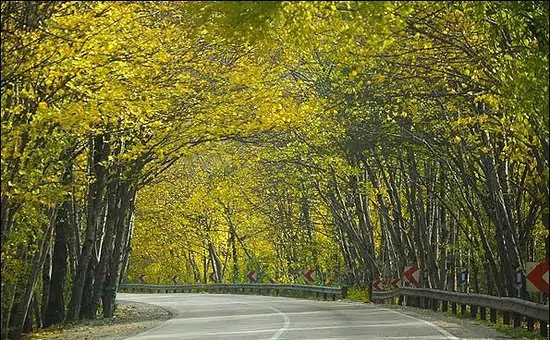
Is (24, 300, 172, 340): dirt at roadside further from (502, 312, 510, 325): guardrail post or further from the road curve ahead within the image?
(502, 312, 510, 325): guardrail post

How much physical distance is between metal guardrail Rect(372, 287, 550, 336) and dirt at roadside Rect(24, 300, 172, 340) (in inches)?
328

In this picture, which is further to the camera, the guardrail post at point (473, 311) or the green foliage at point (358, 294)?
the green foliage at point (358, 294)

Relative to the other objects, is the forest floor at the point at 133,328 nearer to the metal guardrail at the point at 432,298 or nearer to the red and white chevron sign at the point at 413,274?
the metal guardrail at the point at 432,298

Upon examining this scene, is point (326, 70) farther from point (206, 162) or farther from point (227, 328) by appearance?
point (206, 162)

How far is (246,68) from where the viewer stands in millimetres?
24109

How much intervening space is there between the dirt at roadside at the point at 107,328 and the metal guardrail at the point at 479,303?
8.32 metres

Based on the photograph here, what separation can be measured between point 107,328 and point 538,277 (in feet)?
42.0

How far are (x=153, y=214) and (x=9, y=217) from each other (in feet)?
94.1

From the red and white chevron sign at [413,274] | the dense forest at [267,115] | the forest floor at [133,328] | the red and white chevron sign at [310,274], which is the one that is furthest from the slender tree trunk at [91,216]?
the red and white chevron sign at [310,274]

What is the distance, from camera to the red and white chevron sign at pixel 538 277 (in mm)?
17695

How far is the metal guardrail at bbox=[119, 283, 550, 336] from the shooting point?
68.6ft

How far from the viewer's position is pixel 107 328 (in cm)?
2645

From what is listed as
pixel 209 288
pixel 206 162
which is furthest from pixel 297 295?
pixel 209 288

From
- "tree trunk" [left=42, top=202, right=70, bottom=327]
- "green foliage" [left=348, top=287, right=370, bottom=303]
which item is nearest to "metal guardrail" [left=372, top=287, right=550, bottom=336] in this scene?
"green foliage" [left=348, top=287, right=370, bottom=303]
